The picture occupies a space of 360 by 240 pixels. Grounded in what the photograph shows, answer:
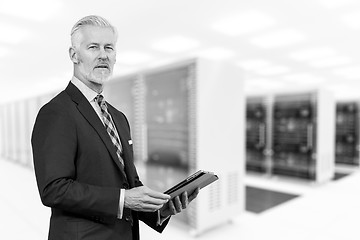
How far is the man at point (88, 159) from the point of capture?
0.93 metres

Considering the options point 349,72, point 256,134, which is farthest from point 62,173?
point 349,72

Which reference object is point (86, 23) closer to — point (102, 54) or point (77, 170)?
point (102, 54)

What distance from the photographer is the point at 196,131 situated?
119 inches

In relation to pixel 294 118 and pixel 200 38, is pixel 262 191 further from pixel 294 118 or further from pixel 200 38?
pixel 200 38

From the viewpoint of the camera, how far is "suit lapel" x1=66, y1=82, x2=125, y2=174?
1035 mm

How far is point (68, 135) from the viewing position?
38.1 inches

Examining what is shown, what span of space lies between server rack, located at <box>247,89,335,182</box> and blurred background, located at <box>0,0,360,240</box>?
0.02 m

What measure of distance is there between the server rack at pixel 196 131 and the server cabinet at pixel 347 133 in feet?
20.3

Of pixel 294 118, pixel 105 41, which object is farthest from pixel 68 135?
pixel 294 118

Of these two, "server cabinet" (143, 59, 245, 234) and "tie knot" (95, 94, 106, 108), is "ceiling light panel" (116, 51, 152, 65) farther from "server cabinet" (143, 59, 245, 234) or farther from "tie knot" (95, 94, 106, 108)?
"tie knot" (95, 94, 106, 108)

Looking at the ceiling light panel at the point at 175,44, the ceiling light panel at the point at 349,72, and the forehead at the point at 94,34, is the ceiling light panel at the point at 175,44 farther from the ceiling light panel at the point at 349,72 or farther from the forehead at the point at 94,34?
the ceiling light panel at the point at 349,72

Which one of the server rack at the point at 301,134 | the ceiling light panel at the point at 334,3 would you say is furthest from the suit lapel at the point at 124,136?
the server rack at the point at 301,134

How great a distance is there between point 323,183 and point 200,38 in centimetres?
441

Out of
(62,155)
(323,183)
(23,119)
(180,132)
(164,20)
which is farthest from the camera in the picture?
(23,119)
